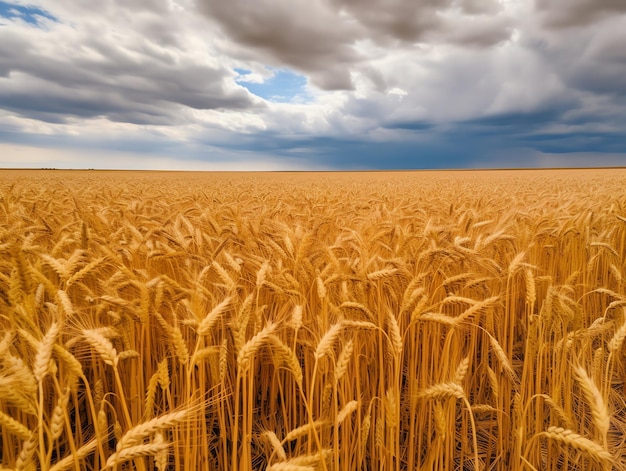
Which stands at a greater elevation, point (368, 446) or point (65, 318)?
point (65, 318)

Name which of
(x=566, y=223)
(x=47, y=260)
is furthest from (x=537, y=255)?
(x=47, y=260)

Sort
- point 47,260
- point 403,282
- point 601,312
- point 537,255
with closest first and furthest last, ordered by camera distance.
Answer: point 47,260
point 403,282
point 601,312
point 537,255

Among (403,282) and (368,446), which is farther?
(403,282)

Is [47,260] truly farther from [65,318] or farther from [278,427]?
[278,427]

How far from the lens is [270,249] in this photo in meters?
2.55

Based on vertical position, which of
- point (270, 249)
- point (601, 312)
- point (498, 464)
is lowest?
point (498, 464)

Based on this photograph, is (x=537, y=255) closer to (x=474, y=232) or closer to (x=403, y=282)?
(x=474, y=232)

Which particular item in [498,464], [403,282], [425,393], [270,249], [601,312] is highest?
[270,249]

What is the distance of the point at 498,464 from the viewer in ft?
5.67

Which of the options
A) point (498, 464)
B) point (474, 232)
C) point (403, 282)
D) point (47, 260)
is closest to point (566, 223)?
point (474, 232)

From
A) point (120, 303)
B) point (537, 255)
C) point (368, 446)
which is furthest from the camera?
point (537, 255)

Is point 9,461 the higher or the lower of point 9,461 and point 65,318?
the lower

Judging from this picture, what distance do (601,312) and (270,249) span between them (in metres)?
2.98

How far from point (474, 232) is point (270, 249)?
7.51 ft
